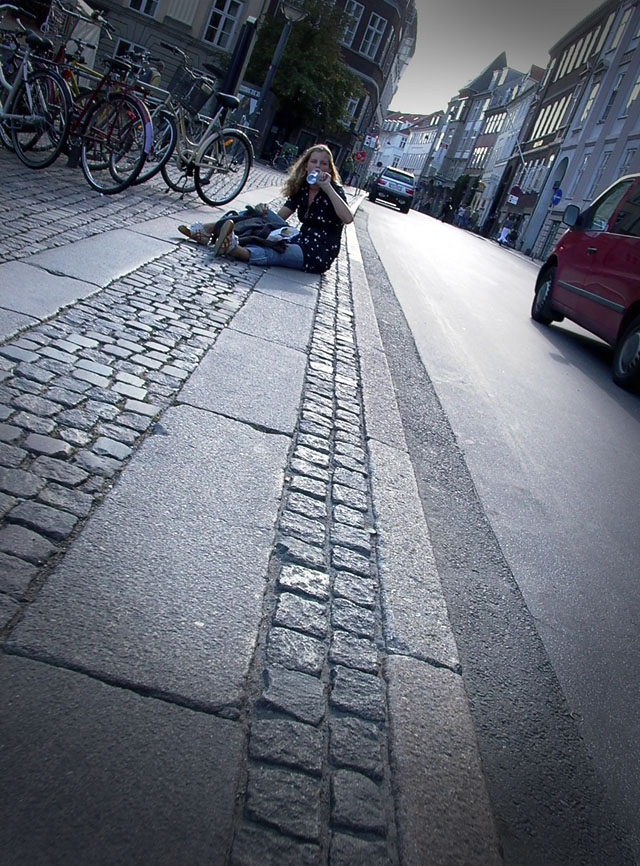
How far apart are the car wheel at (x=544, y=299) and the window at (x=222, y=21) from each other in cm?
3190

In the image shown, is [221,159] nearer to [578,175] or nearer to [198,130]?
[198,130]

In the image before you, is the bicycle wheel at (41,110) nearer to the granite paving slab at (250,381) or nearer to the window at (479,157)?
the granite paving slab at (250,381)

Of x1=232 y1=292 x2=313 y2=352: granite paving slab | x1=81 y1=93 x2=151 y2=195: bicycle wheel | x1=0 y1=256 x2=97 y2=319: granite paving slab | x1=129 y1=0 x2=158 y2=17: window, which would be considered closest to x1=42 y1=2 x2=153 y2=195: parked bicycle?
x1=81 y1=93 x2=151 y2=195: bicycle wheel

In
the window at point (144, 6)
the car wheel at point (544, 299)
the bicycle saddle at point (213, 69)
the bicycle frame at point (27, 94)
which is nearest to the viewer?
the bicycle frame at point (27, 94)

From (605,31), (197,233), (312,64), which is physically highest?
(605,31)

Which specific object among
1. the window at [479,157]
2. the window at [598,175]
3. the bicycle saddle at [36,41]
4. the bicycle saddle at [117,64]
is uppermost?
the window at [479,157]

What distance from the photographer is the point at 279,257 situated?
7.78 meters

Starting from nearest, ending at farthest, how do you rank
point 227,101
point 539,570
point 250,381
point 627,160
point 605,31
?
point 539,570, point 250,381, point 227,101, point 627,160, point 605,31

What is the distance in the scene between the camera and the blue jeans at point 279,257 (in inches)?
297

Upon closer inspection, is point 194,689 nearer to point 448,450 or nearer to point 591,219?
point 448,450

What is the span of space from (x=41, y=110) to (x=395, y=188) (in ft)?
94.5

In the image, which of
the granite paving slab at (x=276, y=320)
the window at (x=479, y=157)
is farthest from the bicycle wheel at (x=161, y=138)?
the window at (x=479, y=157)

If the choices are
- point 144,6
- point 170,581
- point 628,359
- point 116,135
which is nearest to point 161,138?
point 116,135

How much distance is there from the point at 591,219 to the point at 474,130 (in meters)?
98.1
